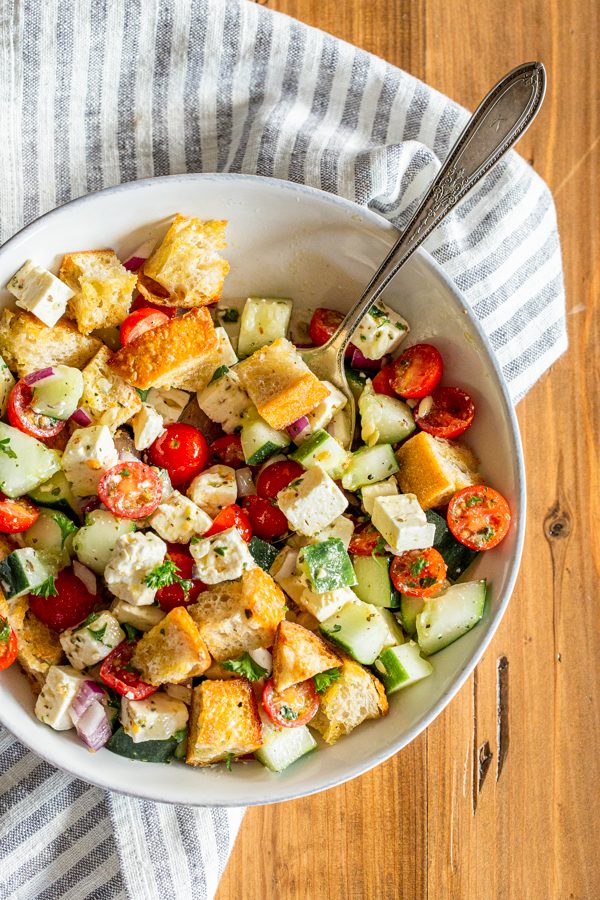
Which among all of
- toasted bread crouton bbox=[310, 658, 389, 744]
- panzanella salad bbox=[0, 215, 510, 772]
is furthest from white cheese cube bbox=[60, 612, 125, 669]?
toasted bread crouton bbox=[310, 658, 389, 744]

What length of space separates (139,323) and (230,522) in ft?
2.33

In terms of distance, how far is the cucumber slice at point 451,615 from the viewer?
2.69 metres

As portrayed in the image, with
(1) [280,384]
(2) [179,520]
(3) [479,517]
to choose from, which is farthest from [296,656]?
(1) [280,384]

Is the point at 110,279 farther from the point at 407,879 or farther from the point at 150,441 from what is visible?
the point at 407,879

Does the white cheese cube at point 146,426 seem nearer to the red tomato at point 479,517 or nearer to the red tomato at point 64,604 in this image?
the red tomato at point 64,604

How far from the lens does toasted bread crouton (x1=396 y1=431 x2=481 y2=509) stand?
2717 millimetres

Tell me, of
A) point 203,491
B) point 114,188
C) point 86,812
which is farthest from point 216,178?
point 86,812

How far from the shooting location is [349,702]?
2.66 meters

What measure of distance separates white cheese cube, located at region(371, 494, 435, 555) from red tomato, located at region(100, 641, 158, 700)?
863 millimetres

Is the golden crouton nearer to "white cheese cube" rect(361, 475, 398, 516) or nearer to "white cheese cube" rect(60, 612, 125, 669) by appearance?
"white cheese cube" rect(60, 612, 125, 669)

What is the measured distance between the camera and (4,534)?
2.74 meters

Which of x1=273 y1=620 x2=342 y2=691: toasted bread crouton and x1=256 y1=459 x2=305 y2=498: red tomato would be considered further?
x1=256 y1=459 x2=305 y2=498: red tomato

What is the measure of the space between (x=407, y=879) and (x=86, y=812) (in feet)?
4.01

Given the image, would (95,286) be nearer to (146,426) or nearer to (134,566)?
(146,426)
